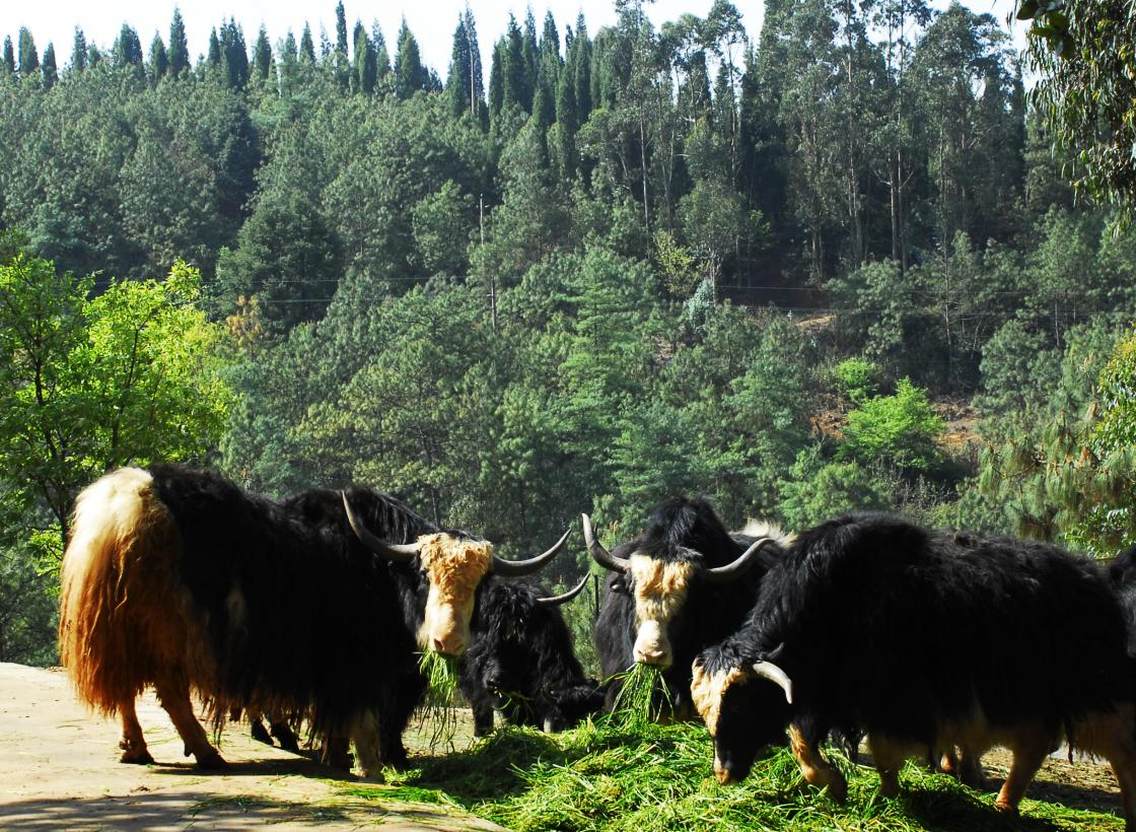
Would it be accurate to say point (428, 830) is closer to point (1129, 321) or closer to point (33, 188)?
point (1129, 321)

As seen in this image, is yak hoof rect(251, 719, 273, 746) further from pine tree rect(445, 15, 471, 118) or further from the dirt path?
pine tree rect(445, 15, 471, 118)

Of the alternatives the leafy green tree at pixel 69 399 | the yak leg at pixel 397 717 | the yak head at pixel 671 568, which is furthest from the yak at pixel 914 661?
the leafy green tree at pixel 69 399

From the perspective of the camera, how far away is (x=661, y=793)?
22.3 feet

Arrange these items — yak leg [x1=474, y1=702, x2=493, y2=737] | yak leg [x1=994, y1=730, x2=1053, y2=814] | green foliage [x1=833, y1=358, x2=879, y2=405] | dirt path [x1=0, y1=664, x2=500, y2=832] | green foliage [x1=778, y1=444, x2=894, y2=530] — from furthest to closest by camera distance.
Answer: green foliage [x1=833, y1=358, x2=879, y2=405] < green foliage [x1=778, y1=444, x2=894, y2=530] < yak leg [x1=474, y1=702, x2=493, y2=737] < yak leg [x1=994, y1=730, x2=1053, y2=814] < dirt path [x1=0, y1=664, x2=500, y2=832]

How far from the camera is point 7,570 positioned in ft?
117

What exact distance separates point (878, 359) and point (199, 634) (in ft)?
240

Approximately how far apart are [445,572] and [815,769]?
2271 millimetres

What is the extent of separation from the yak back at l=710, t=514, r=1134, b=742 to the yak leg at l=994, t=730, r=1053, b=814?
11 centimetres

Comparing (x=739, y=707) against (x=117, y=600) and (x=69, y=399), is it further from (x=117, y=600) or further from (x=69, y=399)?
(x=69, y=399)

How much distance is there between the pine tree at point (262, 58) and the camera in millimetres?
146087

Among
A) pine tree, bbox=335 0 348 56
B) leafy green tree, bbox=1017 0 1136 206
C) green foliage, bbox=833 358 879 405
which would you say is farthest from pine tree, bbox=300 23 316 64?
leafy green tree, bbox=1017 0 1136 206

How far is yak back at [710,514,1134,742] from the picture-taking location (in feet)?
23.3

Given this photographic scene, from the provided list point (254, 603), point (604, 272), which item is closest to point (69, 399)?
point (254, 603)

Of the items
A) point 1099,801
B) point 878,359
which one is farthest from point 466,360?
point 1099,801
